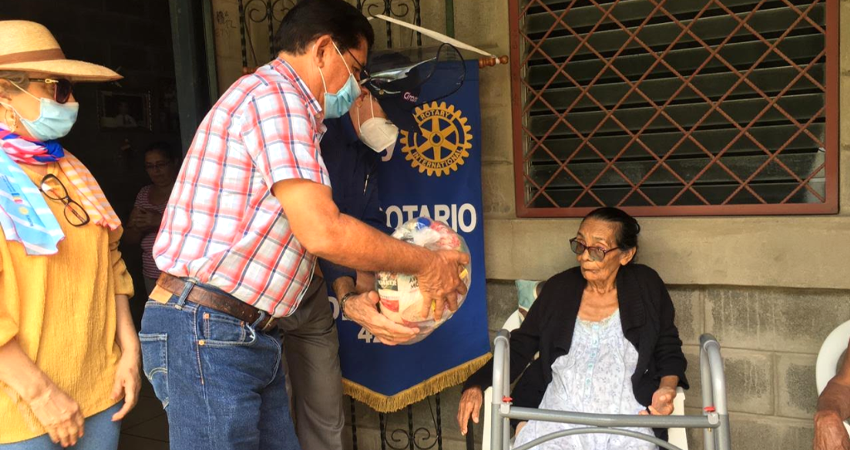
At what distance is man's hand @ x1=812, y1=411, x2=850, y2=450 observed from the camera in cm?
223

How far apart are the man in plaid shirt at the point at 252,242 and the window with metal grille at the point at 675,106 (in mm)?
1408

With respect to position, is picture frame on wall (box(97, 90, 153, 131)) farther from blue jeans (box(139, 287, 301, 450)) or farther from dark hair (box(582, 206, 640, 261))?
dark hair (box(582, 206, 640, 261))

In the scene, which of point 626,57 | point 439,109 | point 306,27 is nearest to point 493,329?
point 439,109

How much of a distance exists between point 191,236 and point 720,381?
4.86ft

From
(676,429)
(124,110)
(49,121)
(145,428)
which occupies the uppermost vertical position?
(124,110)

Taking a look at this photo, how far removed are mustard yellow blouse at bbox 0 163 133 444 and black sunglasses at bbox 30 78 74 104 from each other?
20 centimetres

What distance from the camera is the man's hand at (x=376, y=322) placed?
75.4 inches

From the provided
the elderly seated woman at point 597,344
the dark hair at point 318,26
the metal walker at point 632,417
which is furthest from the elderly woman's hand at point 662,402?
the dark hair at point 318,26

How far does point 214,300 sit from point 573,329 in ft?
4.61

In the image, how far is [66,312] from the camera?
1992mm

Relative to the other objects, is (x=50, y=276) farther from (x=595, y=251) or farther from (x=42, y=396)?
(x=595, y=251)

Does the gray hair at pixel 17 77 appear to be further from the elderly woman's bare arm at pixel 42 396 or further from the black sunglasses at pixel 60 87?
the elderly woman's bare arm at pixel 42 396

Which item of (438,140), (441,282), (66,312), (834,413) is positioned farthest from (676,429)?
(66,312)

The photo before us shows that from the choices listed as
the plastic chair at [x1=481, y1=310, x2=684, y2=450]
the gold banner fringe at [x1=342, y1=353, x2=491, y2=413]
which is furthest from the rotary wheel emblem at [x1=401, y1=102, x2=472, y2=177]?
the plastic chair at [x1=481, y1=310, x2=684, y2=450]
